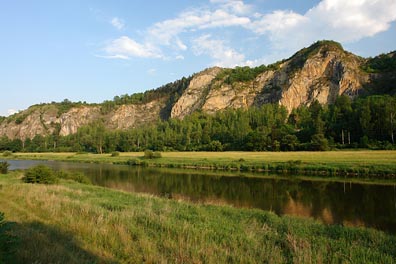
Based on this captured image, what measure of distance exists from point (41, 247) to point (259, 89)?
166771 millimetres

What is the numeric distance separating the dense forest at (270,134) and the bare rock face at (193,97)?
28660 mm

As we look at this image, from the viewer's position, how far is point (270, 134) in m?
81.2

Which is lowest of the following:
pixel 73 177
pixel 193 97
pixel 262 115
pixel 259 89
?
pixel 73 177

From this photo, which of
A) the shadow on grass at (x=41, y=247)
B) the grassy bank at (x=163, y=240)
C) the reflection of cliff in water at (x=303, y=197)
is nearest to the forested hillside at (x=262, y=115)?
the reflection of cliff in water at (x=303, y=197)

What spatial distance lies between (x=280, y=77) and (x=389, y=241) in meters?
157

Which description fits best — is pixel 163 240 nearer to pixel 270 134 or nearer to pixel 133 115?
pixel 270 134

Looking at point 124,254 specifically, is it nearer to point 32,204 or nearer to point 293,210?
point 32,204

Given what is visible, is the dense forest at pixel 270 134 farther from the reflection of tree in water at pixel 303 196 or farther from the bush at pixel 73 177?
the bush at pixel 73 177

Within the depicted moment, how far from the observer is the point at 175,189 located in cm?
2975

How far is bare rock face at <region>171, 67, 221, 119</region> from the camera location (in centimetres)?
17412

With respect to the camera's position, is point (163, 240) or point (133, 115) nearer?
point (163, 240)

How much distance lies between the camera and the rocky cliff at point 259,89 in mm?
133250

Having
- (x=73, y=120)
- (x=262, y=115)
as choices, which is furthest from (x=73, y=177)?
(x=73, y=120)

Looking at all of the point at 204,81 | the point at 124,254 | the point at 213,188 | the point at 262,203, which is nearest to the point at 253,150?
the point at 213,188
